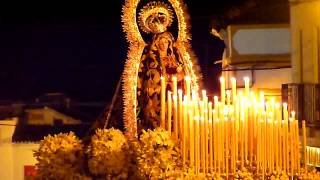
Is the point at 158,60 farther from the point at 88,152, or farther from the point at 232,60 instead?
the point at 232,60

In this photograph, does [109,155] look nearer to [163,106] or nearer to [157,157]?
[157,157]

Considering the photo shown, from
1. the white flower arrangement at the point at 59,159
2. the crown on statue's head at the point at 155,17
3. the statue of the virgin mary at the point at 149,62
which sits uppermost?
the crown on statue's head at the point at 155,17

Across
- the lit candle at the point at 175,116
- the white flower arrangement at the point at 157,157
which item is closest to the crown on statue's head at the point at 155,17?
the lit candle at the point at 175,116

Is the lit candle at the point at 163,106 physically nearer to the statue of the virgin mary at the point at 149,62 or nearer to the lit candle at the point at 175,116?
the lit candle at the point at 175,116

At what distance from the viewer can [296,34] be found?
36.1 feet

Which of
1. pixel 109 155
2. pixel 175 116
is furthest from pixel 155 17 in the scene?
pixel 109 155

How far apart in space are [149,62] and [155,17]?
36 cm

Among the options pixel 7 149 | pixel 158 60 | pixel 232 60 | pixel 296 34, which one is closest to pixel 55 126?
pixel 7 149

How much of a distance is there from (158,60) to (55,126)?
11.5 m

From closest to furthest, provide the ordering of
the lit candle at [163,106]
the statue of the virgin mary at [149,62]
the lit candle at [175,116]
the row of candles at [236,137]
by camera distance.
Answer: the row of candles at [236,137]
the lit candle at [175,116]
the lit candle at [163,106]
the statue of the virgin mary at [149,62]

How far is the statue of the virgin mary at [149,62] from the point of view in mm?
5520

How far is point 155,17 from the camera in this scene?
5.54 metres

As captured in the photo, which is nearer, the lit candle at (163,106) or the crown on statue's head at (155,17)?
the lit candle at (163,106)

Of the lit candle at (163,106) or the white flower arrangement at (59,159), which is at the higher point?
the lit candle at (163,106)
